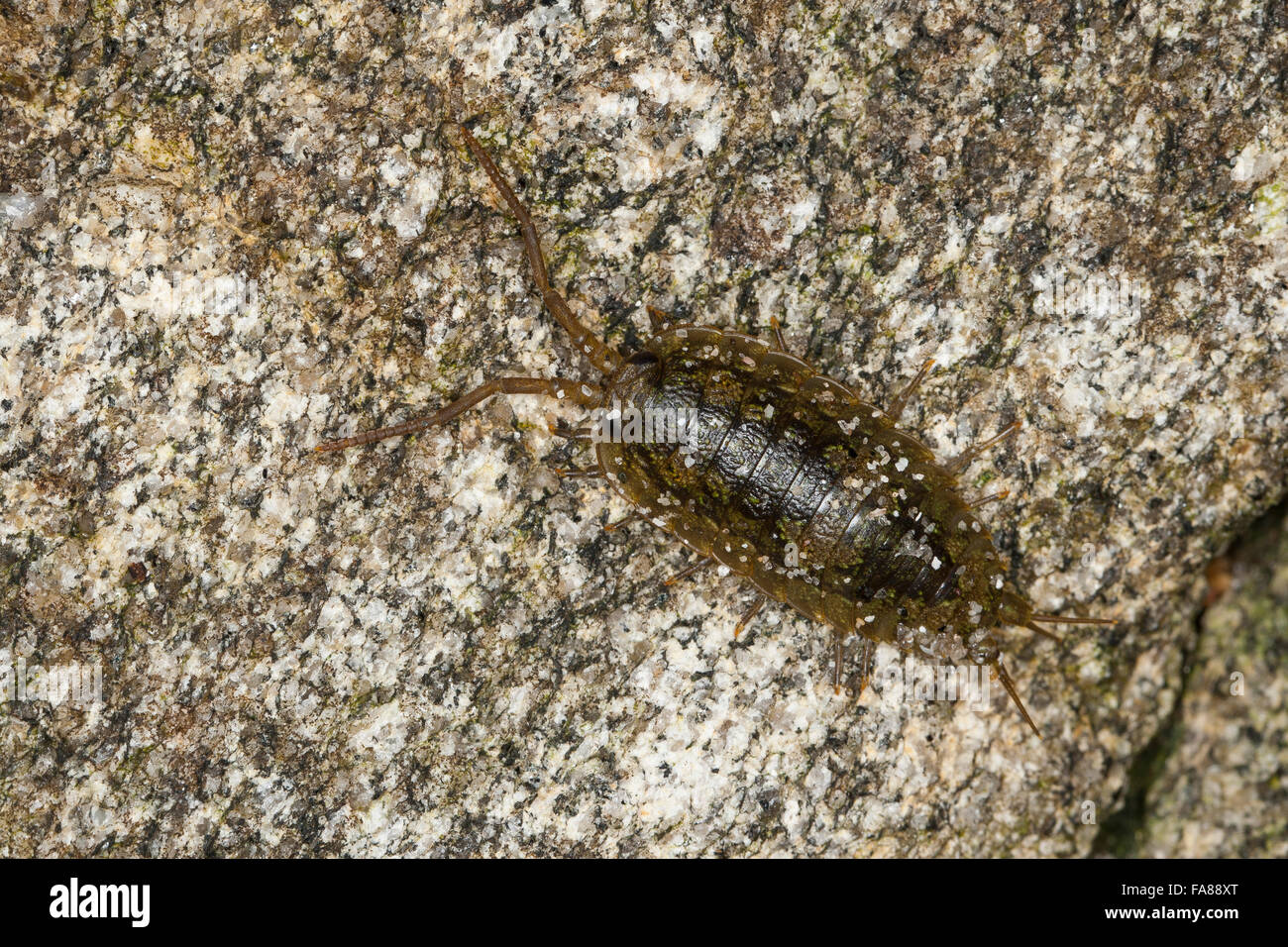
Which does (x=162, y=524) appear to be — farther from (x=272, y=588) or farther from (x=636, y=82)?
(x=636, y=82)

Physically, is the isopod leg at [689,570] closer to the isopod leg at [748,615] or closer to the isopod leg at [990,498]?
A: the isopod leg at [748,615]

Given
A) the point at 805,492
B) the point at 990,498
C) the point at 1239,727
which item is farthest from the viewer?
the point at 1239,727

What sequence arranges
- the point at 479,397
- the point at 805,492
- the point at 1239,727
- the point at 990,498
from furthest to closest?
the point at 1239,727 → the point at 990,498 → the point at 479,397 → the point at 805,492

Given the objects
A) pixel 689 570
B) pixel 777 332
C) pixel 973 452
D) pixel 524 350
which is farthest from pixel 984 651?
pixel 524 350

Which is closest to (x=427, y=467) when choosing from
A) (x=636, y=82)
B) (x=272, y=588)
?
(x=272, y=588)

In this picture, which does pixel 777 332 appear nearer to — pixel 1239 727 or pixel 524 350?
pixel 524 350

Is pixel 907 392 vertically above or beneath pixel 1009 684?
above
